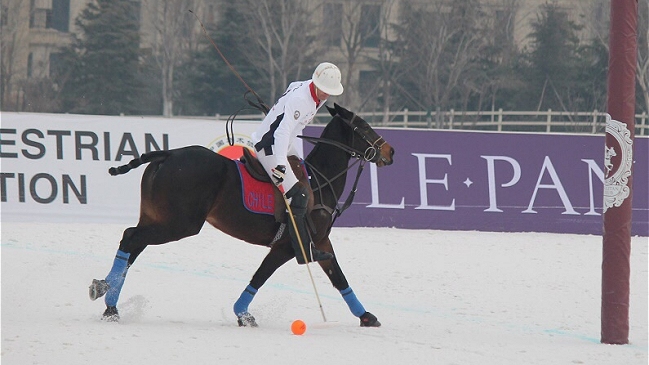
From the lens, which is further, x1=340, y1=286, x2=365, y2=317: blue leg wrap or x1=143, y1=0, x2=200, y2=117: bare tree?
x1=143, y1=0, x2=200, y2=117: bare tree

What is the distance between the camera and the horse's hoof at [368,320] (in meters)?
8.16

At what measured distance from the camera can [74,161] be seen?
1393 centimetres

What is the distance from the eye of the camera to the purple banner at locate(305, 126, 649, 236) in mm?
14484

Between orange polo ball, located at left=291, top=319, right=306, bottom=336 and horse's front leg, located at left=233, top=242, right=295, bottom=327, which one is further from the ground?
horse's front leg, located at left=233, top=242, right=295, bottom=327

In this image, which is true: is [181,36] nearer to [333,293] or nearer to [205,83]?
[205,83]

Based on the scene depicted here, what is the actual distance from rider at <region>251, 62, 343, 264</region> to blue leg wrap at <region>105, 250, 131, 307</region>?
1300 millimetres

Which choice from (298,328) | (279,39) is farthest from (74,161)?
(279,39)

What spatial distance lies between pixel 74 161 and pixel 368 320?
7.04 metres

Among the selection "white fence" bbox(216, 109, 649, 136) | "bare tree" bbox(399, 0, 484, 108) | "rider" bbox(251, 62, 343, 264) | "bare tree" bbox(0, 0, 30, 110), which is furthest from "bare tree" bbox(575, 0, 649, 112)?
"rider" bbox(251, 62, 343, 264)

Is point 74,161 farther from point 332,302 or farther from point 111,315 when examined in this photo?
point 111,315

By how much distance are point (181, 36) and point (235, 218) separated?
27.8 m

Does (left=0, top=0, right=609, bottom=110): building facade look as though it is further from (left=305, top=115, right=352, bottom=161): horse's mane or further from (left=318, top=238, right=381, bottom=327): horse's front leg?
(left=318, top=238, right=381, bottom=327): horse's front leg

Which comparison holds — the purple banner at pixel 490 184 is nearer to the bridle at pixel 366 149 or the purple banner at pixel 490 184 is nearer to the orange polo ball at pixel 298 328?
the bridle at pixel 366 149

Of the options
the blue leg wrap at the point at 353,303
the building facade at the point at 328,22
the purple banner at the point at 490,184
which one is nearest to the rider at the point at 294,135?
the blue leg wrap at the point at 353,303
